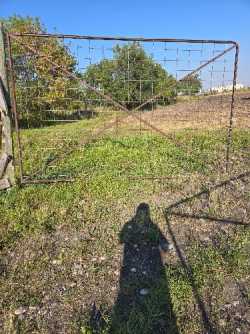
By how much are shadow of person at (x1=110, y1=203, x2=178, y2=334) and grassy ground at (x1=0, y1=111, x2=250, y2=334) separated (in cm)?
1

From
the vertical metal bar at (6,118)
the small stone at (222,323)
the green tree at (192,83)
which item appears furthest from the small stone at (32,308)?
the green tree at (192,83)

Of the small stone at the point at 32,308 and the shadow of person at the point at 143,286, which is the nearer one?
the shadow of person at the point at 143,286

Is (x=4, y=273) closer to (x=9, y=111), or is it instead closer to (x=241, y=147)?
(x=9, y=111)

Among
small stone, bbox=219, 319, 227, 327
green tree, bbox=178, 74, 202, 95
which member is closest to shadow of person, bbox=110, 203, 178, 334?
small stone, bbox=219, 319, 227, 327

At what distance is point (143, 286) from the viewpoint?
3.52 m

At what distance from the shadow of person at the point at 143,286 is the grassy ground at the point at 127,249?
0.04 feet

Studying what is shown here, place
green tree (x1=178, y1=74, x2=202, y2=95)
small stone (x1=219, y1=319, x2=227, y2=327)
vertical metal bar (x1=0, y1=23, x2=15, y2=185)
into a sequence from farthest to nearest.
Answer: green tree (x1=178, y1=74, x2=202, y2=95) < vertical metal bar (x1=0, y1=23, x2=15, y2=185) < small stone (x1=219, y1=319, x2=227, y2=327)

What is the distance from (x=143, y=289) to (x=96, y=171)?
3.54m

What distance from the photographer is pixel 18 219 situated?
16.0 ft

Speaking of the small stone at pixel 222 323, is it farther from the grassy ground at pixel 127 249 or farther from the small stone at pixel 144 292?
the small stone at pixel 144 292

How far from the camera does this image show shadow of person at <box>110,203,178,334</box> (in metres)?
3.02

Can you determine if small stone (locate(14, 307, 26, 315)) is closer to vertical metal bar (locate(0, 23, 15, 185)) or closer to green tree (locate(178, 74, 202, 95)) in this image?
vertical metal bar (locate(0, 23, 15, 185))

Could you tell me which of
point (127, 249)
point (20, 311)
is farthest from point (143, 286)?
point (20, 311)

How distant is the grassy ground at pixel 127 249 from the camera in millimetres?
3141
